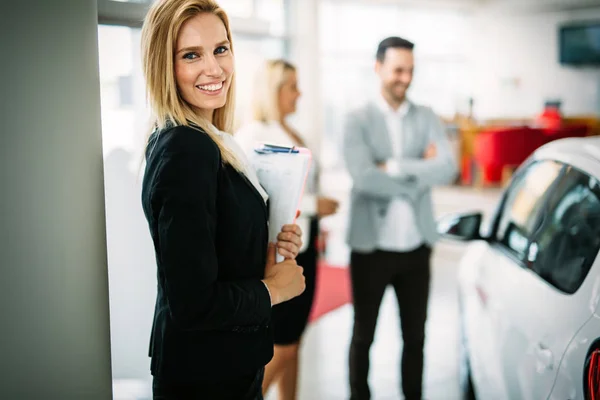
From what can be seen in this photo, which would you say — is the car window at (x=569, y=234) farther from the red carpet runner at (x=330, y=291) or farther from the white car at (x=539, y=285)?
the red carpet runner at (x=330, y=291)

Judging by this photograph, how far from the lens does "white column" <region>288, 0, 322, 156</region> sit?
20.4 ft

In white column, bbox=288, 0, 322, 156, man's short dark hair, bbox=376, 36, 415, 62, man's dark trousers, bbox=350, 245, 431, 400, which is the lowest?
man's dark trousers, bbox=350, 245, 431, 400

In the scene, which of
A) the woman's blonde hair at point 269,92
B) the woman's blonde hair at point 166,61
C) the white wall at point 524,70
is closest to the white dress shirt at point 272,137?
the woman's blonde hair at point 269,92

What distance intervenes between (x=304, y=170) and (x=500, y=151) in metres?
7.36

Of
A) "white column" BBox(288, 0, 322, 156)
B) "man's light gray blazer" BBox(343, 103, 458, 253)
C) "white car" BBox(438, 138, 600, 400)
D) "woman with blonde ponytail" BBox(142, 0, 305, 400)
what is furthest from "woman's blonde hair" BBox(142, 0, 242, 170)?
"white column" BBox(288, 0, 322, 156)

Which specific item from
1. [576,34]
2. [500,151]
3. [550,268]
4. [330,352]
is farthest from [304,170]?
[576,34]

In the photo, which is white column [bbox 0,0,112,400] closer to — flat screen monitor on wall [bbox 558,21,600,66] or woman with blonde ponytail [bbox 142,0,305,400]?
woman with blonde ponytail [bbox 142,0,305,400]

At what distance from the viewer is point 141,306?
1283 millimetres

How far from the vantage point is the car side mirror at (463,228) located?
2.27m

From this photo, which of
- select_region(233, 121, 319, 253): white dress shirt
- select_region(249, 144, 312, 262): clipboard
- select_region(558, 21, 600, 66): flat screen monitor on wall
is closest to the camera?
select_region(249, 144, 312, 262): clipboard

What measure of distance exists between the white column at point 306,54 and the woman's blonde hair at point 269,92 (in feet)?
11.0

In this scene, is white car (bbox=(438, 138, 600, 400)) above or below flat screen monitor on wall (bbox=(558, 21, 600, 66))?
below

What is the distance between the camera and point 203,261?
41.8 inches

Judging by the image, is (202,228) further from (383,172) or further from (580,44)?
(580,44)
